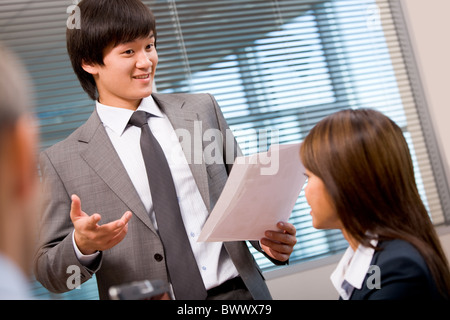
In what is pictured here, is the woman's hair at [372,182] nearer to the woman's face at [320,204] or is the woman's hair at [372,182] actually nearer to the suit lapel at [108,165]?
the woman's face at [320,204]

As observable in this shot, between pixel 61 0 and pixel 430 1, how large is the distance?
221 centimetres

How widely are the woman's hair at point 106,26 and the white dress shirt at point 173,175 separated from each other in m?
0.17

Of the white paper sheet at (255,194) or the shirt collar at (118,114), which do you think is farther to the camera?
the shirt collar at (118,114)

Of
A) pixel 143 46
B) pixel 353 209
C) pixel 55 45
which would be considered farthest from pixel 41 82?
pixel 353 209

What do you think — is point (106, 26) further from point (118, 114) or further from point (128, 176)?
point (128, 176)

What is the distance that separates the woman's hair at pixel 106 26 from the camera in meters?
1.35

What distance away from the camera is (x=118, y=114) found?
138cm

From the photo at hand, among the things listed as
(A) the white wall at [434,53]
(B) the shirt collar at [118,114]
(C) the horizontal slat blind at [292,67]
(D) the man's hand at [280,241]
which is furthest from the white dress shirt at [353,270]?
(A) the white wall at [434,53]

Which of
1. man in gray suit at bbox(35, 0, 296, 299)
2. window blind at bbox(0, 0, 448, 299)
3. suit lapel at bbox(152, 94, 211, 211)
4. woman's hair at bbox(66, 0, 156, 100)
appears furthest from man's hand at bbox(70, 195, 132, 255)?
window blind at bbox(0, 0, 448, 299)

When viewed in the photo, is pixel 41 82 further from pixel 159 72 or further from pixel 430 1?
pixel 430 1

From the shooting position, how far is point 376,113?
107 cm

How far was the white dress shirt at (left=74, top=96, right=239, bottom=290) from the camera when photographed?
1.23m

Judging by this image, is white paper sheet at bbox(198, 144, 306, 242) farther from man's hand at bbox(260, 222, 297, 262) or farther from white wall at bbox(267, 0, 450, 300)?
white wall at bbox(267, 0, 450, 300)

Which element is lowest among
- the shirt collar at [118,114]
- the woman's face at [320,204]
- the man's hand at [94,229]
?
the woman's face at [320,204]
